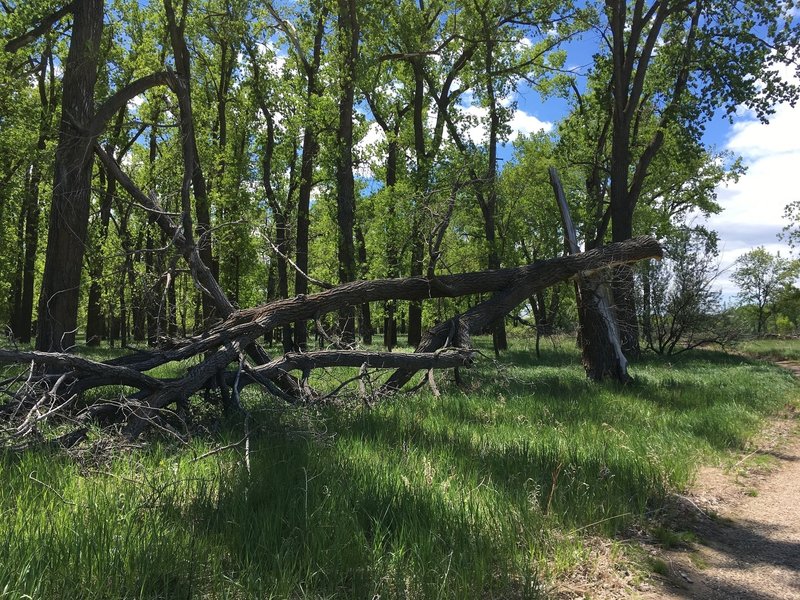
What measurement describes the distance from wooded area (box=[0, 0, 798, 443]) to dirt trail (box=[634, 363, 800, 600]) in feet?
12.0

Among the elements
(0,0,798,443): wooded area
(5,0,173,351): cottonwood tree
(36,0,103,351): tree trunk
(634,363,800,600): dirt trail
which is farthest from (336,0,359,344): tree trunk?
(634,363,800,600): dirt trail

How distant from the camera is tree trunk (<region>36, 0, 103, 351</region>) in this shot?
892 centimetres

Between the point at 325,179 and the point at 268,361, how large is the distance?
14447 mm

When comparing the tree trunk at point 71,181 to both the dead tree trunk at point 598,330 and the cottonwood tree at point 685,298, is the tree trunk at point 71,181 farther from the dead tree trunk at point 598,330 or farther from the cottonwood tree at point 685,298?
the cottonwood tree at point 685,298

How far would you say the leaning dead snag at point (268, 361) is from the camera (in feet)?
17.8

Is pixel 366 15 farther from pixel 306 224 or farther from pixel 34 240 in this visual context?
pixel 34 240

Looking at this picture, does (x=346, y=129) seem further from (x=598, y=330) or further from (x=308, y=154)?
(x=598, y=330)

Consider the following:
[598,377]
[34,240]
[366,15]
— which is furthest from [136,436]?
[34,240]

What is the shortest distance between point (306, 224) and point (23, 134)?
32.8 feet

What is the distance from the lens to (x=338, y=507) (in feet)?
12.0

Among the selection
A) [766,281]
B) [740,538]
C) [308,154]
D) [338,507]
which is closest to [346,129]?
[308,154]

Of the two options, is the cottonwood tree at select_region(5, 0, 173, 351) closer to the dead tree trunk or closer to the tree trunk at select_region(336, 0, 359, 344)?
the tree trunk at select_region(336, 0, 359, 344)

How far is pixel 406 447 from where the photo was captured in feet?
17.3

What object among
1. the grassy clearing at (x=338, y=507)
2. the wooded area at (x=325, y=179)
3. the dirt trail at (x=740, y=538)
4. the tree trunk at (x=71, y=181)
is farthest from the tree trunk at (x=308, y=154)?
the dirt trail at (x=740, y=538)
